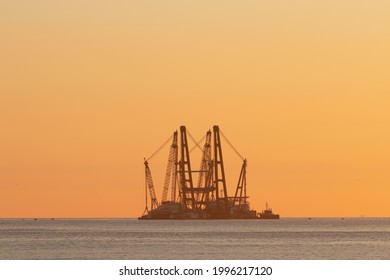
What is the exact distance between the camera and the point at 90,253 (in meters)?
148

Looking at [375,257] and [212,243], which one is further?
[212,243]

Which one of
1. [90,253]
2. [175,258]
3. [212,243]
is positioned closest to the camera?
[175,258]

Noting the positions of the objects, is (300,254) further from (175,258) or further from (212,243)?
(212,243)

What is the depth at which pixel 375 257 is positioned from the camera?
5600 inches

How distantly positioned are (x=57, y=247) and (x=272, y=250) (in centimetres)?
2778
